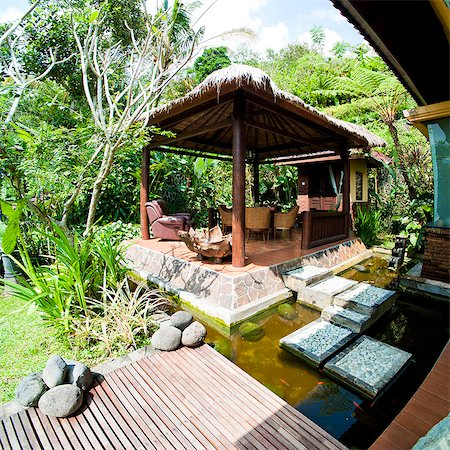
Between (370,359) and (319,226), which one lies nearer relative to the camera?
(370,359)

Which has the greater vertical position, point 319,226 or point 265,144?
point 265,144

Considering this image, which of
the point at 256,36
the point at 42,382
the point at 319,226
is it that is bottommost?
the point at 42,382

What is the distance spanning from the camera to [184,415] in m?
2.20

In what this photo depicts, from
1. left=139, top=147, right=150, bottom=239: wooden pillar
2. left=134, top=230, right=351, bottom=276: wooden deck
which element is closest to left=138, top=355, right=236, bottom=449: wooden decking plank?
left=134, top=230, right=351, bottom=276: wooden deck

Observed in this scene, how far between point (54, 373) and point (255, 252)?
4.34m

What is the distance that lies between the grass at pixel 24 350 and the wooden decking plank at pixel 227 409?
1137mm

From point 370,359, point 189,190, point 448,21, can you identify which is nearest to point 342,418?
point 370,359

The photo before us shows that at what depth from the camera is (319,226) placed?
677 centimetres

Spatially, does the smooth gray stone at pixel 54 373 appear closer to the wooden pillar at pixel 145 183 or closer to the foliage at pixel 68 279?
the foliage at pixel 68 279

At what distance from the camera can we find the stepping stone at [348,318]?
12.3 feet

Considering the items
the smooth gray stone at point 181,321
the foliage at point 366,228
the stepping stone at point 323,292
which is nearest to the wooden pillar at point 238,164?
the stepping stone at point 323,292

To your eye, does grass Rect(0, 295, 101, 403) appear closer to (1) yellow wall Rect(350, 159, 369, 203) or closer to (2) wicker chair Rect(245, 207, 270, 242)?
(2) wicker chair Rect(245, 207, 270, 242)

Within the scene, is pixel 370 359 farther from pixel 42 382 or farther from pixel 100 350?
pixel 42 382

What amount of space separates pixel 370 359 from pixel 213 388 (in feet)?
6.12
